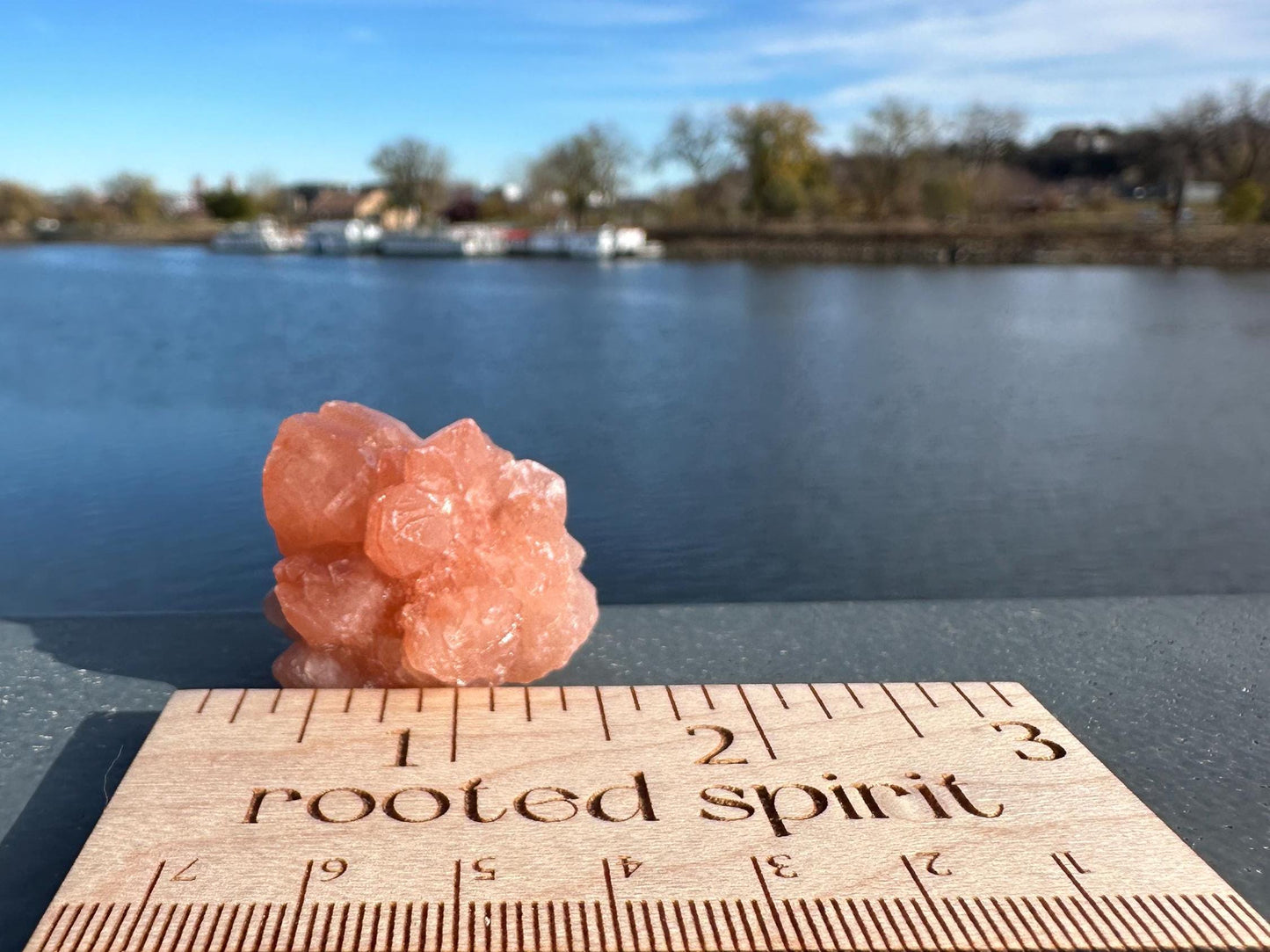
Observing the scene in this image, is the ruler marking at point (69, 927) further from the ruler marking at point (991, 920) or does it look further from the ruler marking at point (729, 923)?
the ruler marking at point (991, 920)

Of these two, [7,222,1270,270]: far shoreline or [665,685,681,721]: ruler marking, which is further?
[7,222,1270,270]: far shoreline

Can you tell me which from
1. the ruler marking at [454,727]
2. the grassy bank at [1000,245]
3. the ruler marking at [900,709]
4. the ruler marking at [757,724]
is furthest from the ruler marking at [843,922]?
the grassy bank at [1000,245]

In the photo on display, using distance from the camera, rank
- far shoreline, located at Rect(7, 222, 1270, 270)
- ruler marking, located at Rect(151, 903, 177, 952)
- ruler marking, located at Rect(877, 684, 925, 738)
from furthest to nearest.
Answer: far shoreline, located at Rect(7, 222, 1270, 270), ruler marking, located at Rect(877, 684, 925, 738), ruler marking, located at Rect(151, 903, 177, 952)

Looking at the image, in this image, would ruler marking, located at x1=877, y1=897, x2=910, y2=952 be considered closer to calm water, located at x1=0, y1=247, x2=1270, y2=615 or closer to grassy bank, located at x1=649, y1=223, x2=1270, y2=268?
calm water, located at x1=0, y1=247, x2=1270, y2=615

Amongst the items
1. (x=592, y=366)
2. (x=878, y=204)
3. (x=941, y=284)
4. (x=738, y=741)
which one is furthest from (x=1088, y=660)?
(x=878, y=204)

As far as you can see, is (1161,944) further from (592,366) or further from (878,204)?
(878,204)

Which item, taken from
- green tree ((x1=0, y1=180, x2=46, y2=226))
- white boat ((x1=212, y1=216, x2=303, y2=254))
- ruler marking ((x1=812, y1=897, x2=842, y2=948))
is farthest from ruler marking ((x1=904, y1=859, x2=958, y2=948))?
green tree ((x1=0, y1=180, x2=46, y2=226))
